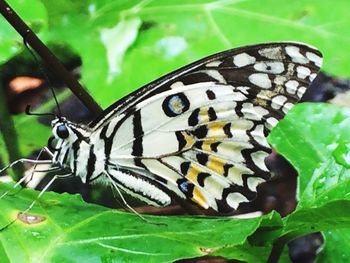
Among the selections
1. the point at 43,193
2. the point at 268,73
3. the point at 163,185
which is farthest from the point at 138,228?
the point at 268,73

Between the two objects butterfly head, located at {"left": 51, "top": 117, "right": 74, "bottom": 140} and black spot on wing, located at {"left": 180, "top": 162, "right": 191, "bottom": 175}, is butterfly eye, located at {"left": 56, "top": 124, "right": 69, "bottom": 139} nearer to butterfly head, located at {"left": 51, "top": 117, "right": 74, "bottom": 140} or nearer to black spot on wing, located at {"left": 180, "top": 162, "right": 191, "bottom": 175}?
butterfly head, located at {"left": 51, "top": 117, "right": 74, "bottom": 140}

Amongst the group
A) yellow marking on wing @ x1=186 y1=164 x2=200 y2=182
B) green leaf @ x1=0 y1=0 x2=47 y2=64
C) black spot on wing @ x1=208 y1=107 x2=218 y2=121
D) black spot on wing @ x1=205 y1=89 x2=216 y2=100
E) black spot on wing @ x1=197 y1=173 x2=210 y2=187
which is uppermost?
green leaf @ x1=0 y1=0 x2=47 y2=64

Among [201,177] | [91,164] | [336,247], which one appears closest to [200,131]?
[201,177]

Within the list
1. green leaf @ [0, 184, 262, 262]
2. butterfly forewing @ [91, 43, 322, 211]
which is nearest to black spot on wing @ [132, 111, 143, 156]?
butterfly forewing @ [91, 43, 322, 211]

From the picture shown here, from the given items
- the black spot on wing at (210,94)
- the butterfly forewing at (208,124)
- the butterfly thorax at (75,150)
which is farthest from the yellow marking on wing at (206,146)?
the butterfly thorax at (75,150)

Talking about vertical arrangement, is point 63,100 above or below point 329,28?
above

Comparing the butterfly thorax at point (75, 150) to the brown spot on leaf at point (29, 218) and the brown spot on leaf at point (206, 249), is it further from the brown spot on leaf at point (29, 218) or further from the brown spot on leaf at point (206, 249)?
the brown spot on leaf at point (206, 249)

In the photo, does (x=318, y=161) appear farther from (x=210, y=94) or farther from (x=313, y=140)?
(x=210, y=94)

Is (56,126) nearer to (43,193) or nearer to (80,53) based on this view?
(43,193)
